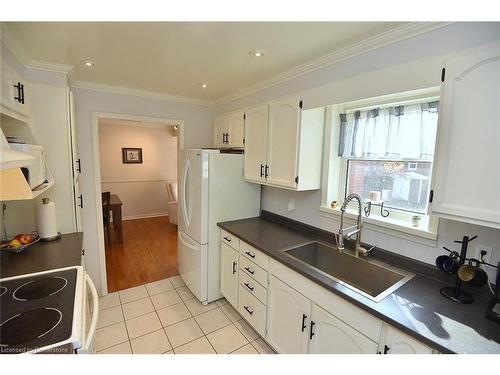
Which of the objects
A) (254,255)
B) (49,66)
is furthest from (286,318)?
(49,66)

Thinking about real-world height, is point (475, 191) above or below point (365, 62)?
below

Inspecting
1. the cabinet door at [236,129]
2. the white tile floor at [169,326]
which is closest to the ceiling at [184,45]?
the cabinet door at [236,129]

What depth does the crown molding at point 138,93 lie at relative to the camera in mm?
2440

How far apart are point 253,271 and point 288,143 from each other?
1.12 metres

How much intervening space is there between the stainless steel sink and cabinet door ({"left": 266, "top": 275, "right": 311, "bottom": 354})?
24 cm

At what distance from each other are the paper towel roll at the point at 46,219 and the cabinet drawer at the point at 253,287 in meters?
1.61

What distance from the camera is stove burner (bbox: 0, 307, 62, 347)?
2.87ft

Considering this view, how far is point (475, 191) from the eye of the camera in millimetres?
1033

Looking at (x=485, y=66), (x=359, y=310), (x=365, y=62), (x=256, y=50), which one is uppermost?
(x=256, y=50)

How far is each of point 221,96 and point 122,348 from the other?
2769 mm

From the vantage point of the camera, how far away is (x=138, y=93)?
271 cm
